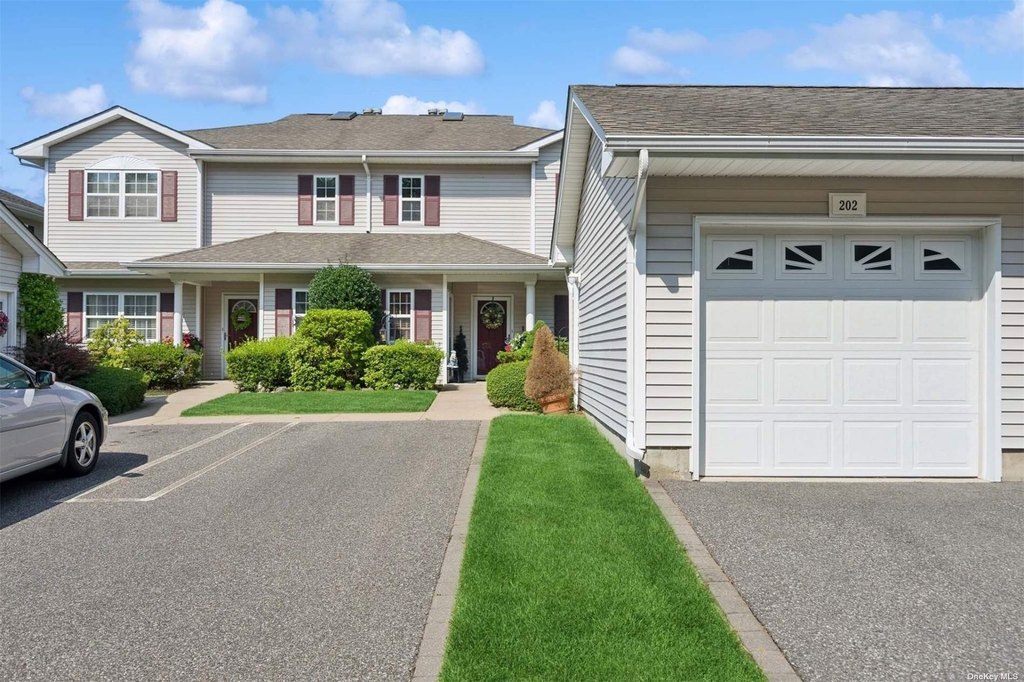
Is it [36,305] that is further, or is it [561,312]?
[561,312]

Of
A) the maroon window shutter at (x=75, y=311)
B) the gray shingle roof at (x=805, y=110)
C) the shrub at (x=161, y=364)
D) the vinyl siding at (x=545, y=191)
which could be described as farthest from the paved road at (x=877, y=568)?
the maroon window shutter at (x=75, y=311)

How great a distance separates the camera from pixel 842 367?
7031 millimetres

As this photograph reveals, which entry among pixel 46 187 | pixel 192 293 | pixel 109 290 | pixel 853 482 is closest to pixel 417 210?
pixel 192 293

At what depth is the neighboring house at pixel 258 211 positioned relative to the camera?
61.5 feet

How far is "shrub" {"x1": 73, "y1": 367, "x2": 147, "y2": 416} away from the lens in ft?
41.7

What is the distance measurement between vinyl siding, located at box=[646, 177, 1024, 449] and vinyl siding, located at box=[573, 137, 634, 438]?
542mm

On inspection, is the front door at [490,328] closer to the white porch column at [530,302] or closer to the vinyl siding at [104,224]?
the white porch column at [530,302]

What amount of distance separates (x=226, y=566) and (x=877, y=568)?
4.31 m

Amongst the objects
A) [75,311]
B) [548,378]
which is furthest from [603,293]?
[75,311]

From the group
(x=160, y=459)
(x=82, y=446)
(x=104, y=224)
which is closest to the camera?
(x=82, y=446)

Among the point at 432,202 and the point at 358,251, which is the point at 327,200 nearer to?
the point at 358,251

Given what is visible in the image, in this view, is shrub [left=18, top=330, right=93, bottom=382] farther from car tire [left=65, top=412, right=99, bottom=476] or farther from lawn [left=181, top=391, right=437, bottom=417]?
car tire [left=65, top=412, right=99, bottom=476]

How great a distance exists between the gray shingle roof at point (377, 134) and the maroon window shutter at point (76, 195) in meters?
3.15

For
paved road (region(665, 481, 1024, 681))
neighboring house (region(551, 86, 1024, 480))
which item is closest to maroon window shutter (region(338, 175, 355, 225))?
neighboring house (region(551, 86, 1024, 480))
